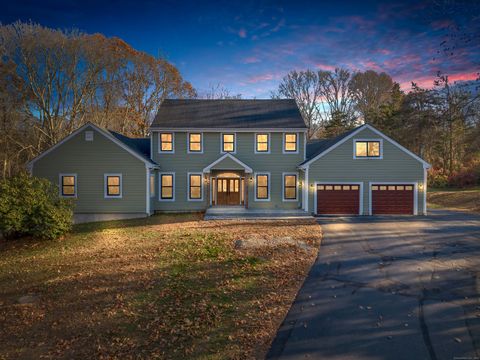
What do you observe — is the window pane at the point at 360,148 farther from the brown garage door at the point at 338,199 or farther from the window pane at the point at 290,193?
the window pane at the point at 290,193

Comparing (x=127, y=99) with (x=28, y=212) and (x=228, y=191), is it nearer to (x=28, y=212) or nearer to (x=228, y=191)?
(x=228, y=191)

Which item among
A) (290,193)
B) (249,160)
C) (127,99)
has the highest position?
(127,99)

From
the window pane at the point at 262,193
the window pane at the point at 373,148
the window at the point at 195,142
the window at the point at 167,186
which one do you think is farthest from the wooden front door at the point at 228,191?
the window pane at the point at 373,148

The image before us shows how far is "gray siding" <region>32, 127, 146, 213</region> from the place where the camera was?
726 inches

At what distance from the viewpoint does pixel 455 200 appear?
25.4m

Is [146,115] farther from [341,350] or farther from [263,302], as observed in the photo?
[341,350]

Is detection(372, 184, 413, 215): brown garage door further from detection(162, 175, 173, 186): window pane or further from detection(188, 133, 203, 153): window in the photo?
detection(162, 175, 173, 186): window pane

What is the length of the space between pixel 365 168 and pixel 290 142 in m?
5.39

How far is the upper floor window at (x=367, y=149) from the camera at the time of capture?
18922 mm

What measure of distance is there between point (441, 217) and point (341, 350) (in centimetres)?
1731

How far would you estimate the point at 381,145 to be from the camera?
18.9 m

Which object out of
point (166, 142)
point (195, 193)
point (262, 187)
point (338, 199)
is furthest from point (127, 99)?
point (338, 199)

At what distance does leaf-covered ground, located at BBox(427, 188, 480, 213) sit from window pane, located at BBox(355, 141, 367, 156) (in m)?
10.0

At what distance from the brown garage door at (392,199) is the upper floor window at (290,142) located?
6005mm
